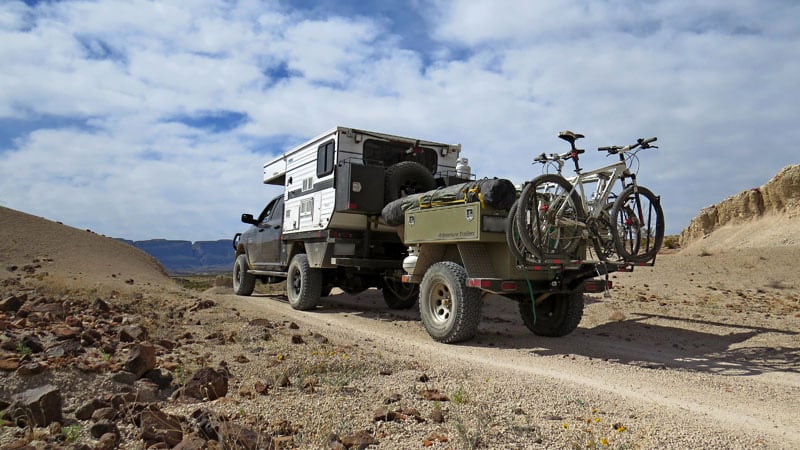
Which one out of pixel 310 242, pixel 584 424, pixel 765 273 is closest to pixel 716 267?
pixel 765 273

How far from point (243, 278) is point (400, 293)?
5294 mm

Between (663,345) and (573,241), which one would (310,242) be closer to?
(573,241)

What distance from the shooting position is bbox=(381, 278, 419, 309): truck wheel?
10.8 meters

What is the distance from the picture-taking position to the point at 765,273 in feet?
45.8

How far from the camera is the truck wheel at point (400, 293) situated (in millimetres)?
10781

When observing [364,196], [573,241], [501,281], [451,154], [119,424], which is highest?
[451,154]

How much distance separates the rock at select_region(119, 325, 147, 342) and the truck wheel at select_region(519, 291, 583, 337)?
16.5 feet

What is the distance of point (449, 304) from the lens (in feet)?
24.1

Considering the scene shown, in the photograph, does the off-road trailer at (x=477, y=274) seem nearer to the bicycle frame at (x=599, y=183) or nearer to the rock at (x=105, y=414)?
the bicycle frame at (x=599, y=183)

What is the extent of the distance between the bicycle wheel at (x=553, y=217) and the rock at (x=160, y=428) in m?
4.45

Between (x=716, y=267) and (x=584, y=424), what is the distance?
1361 cm

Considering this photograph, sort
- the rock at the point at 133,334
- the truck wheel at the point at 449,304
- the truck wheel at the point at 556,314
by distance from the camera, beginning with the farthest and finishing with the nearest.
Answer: the truck wheel at the point at 556,314, the truck wheel at the point at 449,304, the rock at the point at 133,334

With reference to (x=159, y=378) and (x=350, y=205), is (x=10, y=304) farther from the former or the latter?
(x=350, y=205)

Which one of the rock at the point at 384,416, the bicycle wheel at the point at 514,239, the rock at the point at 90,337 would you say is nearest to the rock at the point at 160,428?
the rock at the point at 384,416
